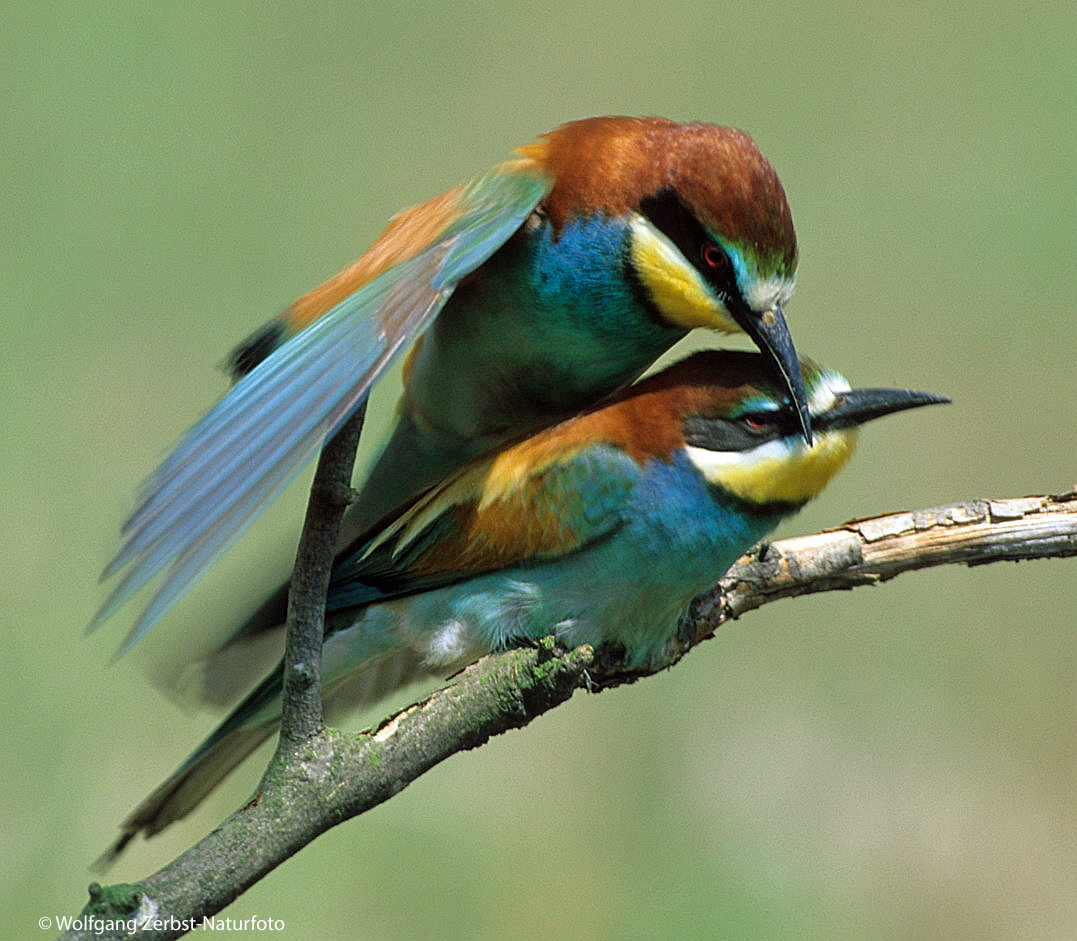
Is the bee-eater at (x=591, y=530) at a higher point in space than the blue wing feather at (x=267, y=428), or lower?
lower

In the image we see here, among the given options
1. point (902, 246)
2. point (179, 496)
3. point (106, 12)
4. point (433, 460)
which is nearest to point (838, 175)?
point (902, 246)

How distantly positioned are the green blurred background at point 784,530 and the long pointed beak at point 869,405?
0.82m

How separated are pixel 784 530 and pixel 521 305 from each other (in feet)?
4.82

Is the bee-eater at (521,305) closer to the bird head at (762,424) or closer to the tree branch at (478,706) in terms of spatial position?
the bird head at (762,424)

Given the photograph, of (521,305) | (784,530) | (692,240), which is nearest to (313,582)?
(521,305)

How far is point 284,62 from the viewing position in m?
6.56

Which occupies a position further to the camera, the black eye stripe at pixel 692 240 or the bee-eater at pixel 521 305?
the black eye stripe at pixel 692 240

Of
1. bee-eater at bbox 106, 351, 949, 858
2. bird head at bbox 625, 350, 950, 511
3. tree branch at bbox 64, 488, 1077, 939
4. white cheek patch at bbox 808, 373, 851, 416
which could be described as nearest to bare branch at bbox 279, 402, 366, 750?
tree branch at bbox 64, 488, 1077, 939

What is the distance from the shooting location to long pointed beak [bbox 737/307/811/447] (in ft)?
6.59

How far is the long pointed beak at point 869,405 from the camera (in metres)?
2.09

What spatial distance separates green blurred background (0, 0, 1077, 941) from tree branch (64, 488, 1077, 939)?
35 centimetres

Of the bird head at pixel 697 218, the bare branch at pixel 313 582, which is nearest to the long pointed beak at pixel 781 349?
the bird head at pixel 697 218

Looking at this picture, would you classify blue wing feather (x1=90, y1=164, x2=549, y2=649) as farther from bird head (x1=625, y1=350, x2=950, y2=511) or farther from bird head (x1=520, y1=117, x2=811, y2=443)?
bird head (x1=625, y1=350, x2=950, y2=511)

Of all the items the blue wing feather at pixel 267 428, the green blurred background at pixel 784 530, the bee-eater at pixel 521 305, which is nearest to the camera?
the blue wing feather at pixel 267 428
